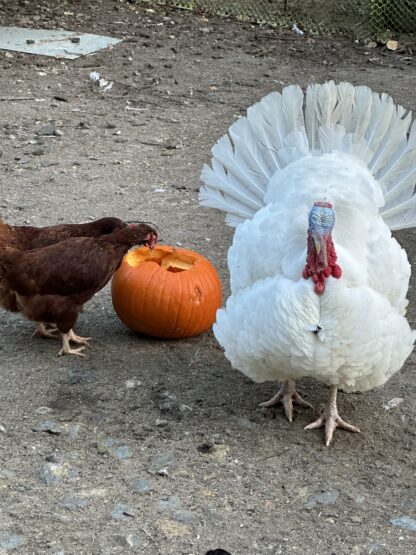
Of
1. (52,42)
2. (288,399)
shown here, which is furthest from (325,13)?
(288,399)

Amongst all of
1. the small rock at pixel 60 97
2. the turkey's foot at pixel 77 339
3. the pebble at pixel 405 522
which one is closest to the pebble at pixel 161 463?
the pebble at pixel 405 522

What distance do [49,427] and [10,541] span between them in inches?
34.9

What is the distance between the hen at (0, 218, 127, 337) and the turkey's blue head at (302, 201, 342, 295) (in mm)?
1751

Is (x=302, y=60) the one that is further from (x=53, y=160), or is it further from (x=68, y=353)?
(x=68, y=353)

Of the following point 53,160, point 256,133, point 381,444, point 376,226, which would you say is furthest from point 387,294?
point 53,160

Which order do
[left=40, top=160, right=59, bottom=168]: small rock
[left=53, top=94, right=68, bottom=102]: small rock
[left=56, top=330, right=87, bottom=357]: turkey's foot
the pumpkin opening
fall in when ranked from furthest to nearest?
[left=53, top=94, right=68, bottom=102]: small rock → [left=40, top=160, right=59, bottom=168]: small rock → the pumpkin opening → [left=56, top=330, right=87, bottom=357]: turkey's foot

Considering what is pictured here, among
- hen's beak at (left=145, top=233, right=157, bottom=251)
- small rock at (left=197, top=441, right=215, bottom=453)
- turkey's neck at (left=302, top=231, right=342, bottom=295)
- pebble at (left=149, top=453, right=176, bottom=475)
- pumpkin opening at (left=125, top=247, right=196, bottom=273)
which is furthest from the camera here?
pumpkin opening at (left=125, top=247, right=196, bottom=273)

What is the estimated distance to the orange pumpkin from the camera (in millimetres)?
5176

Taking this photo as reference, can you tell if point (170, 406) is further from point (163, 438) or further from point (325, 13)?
point (325, 13)

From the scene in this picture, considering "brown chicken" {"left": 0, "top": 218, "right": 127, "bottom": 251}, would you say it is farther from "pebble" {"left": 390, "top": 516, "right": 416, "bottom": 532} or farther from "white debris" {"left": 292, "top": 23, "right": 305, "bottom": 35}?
"white debris" {"left": 292, "top": 23, "right": 305, "bottom": 35}

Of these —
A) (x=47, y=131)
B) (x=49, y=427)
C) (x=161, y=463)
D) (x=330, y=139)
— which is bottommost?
(x=47, y=131)

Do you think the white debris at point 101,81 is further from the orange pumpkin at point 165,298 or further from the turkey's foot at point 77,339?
the turkey's foot at point 77,339

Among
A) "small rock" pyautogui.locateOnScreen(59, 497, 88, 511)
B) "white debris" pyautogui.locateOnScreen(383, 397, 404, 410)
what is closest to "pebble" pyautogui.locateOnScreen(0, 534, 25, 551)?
"small rock" pyautogui.locateOnScreen(59, 497, 88, 511)

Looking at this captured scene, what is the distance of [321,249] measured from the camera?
392cm
